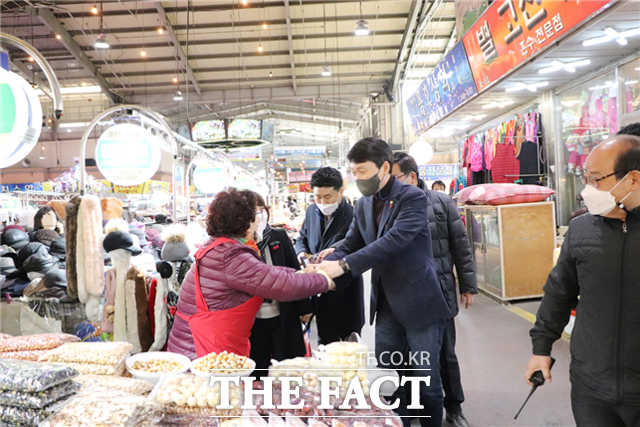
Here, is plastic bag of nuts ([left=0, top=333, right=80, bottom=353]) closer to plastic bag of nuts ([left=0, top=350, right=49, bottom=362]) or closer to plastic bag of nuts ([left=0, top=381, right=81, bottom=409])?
plastic bag of nuts ([left=0, top=350, right=49, bottom=362])

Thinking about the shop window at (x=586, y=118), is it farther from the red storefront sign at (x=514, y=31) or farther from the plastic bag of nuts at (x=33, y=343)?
the plastic bag of nuts at (x=33, y=343)

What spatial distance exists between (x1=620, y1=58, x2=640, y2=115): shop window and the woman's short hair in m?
4.68

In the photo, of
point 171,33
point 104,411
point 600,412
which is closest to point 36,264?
point 104,411

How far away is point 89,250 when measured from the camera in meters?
3.09

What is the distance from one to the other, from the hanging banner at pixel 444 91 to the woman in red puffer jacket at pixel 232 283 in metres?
5.49

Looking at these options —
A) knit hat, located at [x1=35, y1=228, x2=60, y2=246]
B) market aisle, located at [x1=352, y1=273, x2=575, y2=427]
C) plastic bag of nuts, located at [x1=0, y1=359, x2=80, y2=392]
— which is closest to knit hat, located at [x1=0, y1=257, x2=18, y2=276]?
knit hat, located at [x1=35, y1=228, x2=60, y2=246]

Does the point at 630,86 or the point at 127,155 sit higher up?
the point at 630,86

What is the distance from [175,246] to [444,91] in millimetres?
6044

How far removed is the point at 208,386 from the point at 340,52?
12787 millimetres

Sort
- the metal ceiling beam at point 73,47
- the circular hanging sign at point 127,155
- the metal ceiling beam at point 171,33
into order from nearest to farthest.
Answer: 1. the circular hanging sign at point 127,155
2. the metal ceiling beam at point 73,47
3. the metal ceiling beam at point 171,33

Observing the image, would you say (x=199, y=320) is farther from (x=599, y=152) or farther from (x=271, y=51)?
(x=271, y=51)

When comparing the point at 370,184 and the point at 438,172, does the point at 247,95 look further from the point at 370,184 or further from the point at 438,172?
the point at 370,184

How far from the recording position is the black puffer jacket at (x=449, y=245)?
3229 millimetres

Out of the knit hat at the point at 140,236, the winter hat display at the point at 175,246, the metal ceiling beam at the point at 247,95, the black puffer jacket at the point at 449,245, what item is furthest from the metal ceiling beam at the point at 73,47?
the black puffer jacket at the point at 449,245
